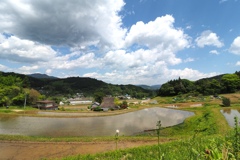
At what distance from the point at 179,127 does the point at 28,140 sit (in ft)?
58.4

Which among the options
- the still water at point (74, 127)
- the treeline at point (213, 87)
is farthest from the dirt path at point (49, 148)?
the treeline at point (213, 87)

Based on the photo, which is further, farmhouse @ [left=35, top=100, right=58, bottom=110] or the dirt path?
farmhouse @ [left=35, top=100, right=58, bottom=110]

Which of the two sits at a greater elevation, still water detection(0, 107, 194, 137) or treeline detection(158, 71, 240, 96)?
treeline detection(158, 71, 240, 96)

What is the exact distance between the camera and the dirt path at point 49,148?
42.7 ft

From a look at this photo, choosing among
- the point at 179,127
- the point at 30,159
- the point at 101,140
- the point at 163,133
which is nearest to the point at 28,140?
the point at 30,159

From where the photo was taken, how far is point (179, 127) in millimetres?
24266

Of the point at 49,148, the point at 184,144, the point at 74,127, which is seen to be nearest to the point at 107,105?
the point at 74,127

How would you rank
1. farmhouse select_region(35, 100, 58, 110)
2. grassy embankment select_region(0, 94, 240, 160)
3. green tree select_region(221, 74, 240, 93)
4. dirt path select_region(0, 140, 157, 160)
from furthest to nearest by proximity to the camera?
green tree select_region(221, 74, 240, 93) < farmhouse select_region(35, 100, 58, 110) < dirt path select_region(0, 140, 157, 160) < grassy embankment select_region(0, 94, 240, 160)

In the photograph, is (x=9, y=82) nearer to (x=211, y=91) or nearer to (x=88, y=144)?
(x=88, y=144)

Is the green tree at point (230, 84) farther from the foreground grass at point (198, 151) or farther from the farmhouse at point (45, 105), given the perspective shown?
the foreground grass at point (198, 151)

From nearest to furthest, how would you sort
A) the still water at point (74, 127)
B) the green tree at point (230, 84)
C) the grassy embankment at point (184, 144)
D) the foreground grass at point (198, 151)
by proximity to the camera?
the foreground grass at point (198, 151) < the grassy embankment at point (184, 144) < the still water at point (74, 127) < the green tree at point (230, 84)

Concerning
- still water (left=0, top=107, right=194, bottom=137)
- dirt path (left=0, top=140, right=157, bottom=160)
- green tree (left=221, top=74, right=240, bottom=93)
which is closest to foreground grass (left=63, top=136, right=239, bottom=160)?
dirt path (left=0, top=140, right=157, bottom=160)

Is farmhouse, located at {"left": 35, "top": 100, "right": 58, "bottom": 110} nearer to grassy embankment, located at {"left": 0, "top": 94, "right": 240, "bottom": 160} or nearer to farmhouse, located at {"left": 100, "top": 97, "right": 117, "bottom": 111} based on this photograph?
farmhouse, located at {"left": 100, "top": 97, "right": 117, "bottom": 111}

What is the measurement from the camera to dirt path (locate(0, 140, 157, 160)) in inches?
512
